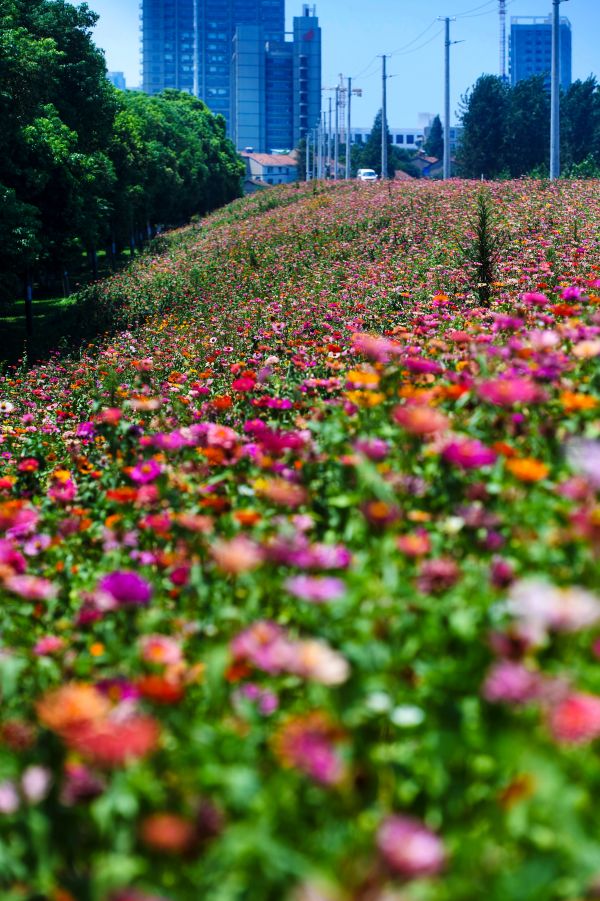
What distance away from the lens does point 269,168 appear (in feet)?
577

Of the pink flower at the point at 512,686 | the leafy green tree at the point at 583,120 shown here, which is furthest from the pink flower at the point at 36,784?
the leafy green tree at the point at 583,120

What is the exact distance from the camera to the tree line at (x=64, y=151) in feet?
64.0

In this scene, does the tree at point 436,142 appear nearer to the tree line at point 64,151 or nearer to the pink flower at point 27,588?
the tree line at point 64,151

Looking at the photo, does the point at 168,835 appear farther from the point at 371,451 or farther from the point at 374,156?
the point at 374,156

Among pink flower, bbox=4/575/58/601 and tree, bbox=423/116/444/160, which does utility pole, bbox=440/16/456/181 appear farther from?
tree, bbox=423/116/444/160

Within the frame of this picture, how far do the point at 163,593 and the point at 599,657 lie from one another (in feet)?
5.79

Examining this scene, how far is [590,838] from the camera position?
5.57 ft

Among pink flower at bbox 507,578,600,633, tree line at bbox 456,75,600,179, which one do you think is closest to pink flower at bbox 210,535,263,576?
pink flower at bbox 507,578,600,633

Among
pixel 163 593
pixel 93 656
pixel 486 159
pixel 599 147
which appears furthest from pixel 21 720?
pixel 599 147

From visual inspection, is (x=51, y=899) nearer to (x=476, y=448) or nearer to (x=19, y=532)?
(x=476, y=448)

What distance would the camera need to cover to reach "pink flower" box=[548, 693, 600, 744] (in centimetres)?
162

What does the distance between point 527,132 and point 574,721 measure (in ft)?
250

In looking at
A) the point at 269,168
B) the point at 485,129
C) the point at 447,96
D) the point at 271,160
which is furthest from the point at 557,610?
the point at 271,160

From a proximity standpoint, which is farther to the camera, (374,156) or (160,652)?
(374,156)
